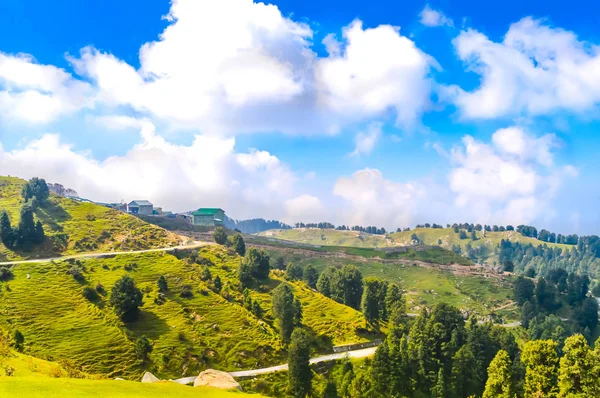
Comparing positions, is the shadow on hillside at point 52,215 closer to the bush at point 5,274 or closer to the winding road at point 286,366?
the bush at point 5,274

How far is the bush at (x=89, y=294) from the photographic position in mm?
112056

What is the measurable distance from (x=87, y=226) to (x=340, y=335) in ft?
366

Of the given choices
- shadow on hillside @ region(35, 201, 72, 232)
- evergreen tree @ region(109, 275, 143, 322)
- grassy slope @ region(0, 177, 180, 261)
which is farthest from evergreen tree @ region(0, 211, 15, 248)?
evergreen tree @ region(109, 275, 143, 322)

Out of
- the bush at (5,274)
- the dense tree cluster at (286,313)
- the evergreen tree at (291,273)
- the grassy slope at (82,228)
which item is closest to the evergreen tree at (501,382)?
the dense tree cluster at (286,313)

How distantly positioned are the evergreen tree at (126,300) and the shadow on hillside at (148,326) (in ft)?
6.53

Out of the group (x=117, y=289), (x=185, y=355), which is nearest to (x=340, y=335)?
(x=185, y=355)

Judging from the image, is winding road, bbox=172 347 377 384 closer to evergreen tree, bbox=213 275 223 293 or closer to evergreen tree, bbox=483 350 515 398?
evergreen tree, bbox=213 275 223 293

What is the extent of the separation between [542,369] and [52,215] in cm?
17643

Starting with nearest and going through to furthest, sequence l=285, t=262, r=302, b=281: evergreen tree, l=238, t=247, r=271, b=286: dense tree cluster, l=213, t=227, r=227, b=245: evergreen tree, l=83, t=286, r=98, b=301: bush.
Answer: l=83, t=286, r=98, b=301: bush
l=238, t=247, r=271, b=286: dense tree cluster
l=285, t=262, r=302, b=281: evergreen tree
l=213, t=227, r=227, b=245: evergreen tree

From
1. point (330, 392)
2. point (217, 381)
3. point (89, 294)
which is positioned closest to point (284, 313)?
point (330, 392)

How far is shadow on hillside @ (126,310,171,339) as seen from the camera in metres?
103

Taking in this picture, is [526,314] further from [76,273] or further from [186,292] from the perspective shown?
[76,273]

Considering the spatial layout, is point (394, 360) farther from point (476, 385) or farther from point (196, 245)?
point (196, 245)

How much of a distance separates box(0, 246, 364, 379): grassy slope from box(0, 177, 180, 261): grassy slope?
16844 millimetres
